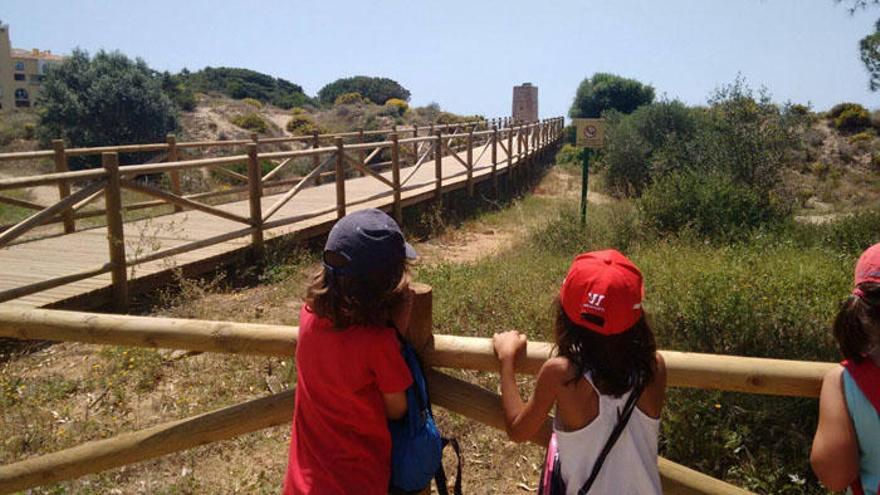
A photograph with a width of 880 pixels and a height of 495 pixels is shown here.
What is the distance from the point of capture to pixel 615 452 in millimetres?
1778

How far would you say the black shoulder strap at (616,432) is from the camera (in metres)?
1.76

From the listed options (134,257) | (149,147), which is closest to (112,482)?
(134,257)

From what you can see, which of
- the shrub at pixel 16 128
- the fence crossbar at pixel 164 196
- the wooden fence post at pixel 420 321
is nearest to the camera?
the wooden fence post at pixel 420 321

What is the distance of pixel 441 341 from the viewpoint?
2.15 m

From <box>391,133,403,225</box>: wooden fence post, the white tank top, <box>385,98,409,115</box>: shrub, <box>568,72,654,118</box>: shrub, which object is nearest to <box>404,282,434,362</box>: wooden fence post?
the white tank top

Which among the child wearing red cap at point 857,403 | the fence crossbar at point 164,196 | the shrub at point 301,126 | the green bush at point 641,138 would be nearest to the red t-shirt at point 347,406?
the child wearing red cap at point 857,403

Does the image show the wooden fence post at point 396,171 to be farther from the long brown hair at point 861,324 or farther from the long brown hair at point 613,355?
the long brown hair at point 861,324

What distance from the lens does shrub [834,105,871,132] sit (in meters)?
31.7

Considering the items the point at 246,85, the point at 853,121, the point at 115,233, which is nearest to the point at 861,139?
the point at 853,121

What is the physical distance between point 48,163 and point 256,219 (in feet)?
54.6

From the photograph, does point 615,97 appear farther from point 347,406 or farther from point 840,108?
point 347,406

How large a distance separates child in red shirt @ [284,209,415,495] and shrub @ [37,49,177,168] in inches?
920

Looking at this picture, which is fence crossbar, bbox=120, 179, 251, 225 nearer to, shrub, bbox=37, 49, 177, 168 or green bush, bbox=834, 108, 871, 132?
shrub, bbox=37, 49, 177, 168

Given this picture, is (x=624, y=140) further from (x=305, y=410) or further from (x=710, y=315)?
(x=305, y=410)
